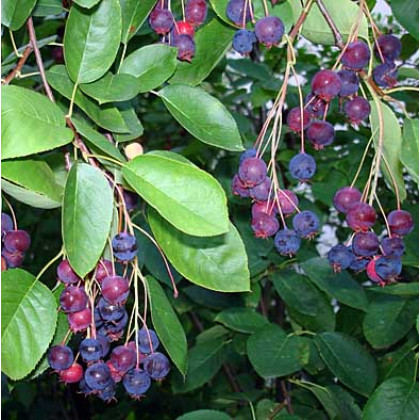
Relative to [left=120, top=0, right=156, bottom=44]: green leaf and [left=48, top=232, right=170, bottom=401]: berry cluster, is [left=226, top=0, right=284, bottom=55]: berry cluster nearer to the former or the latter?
[left=120, top=0, right=156, bottom=44]: green leaf

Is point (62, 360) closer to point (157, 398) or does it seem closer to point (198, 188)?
point (198, 188)

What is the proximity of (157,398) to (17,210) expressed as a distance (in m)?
0.73

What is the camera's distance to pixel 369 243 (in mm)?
778

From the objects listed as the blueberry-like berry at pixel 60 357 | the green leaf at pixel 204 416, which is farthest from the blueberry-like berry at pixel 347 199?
the green leaf at pixel 204 416

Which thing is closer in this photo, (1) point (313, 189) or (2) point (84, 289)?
(2) point (84, 289)

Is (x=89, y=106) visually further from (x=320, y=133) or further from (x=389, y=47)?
(x=389, y=47)

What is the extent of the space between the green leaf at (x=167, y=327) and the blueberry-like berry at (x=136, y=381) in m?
0.03

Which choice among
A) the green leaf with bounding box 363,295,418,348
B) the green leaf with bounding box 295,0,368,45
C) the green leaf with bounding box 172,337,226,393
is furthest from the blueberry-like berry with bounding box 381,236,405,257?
A: the green leaf with bounding box 172,337,226,393

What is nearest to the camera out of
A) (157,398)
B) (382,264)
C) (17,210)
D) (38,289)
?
(38,289)

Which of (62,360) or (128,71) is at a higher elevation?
(128,71)

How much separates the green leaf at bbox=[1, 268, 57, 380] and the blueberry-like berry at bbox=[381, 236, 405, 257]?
332mm

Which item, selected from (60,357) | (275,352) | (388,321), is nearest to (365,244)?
(60,357)

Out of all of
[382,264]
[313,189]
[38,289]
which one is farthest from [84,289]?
[313,189]

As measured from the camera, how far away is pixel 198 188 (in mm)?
572
